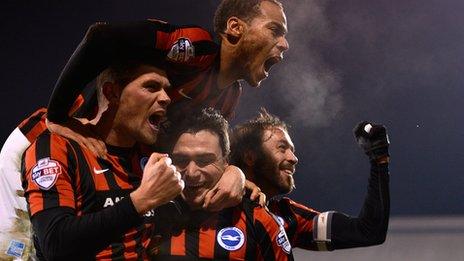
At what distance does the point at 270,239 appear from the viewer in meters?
1.77

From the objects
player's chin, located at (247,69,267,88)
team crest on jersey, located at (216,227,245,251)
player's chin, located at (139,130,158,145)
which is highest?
player's chin, located at (247,69,267,88)

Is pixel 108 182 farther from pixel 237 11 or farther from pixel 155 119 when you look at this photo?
pixel 237 11

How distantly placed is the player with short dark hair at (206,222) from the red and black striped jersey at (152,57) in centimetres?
9

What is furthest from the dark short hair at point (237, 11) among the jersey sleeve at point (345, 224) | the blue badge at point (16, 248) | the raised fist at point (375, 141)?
the blue badge at point (16, 248)

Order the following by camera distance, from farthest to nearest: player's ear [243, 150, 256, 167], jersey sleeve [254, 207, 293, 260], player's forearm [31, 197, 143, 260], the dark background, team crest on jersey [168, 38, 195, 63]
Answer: the dark background
player's ear [243, 150, 256, 167]
jersey sleeve [254, 207, 293, 260]
team crest on jersey [168, 38, 195, 63]
player's forearm [31, 197, 143, 260]

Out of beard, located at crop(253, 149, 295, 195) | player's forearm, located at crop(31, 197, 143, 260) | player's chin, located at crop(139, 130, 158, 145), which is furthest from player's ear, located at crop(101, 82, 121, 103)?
beard, located at crop(253, 149, 295, 195)

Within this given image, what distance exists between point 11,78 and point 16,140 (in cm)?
364

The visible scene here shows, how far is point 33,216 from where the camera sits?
52.3 inches

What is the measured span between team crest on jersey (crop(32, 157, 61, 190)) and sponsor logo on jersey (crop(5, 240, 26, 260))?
1.21 ft

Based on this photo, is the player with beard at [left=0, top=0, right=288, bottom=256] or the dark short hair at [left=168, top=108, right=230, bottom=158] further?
the dark short hair at [left=168, top=108, right=230, bottom=158]

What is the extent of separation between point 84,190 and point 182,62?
0.42 metres

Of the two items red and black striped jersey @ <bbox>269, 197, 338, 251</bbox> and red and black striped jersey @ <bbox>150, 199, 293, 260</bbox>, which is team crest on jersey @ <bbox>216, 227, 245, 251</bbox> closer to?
red and black striped jersey @ <bbox>150, 199, 293, 260</bbox>

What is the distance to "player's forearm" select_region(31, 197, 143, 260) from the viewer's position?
4.09 feet

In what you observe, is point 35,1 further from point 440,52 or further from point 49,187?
point 49,187
